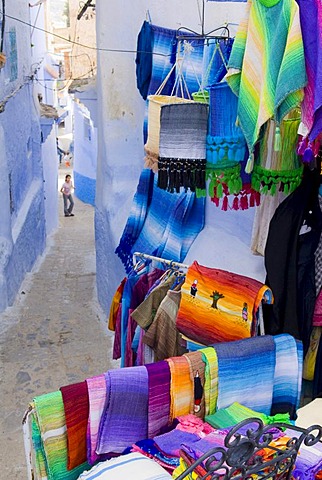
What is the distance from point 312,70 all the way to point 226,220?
2508 millimetres

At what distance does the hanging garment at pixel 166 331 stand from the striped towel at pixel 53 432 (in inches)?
38.9

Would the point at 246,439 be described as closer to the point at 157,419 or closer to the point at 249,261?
the point at 157,419

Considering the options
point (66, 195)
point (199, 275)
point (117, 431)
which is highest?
point (199, 275)

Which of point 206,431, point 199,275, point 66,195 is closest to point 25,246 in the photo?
point 66,195

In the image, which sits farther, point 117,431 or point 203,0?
point 203,0

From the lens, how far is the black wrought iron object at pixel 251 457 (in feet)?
5.57

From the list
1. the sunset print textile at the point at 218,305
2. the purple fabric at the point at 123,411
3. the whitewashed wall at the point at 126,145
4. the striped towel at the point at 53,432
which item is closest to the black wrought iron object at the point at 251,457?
the purple fabric at the point at 123,411

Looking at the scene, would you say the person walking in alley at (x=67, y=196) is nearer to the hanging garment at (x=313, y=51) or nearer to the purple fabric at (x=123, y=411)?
the purple fabric at (x=123, y=411)

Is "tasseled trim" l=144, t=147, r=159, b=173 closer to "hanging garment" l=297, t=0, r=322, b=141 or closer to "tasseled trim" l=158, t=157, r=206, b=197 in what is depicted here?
"tasseled trim" l=158, t=157, r=206, b=197

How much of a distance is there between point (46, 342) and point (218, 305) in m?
4.98

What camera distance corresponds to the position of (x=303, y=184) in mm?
2971

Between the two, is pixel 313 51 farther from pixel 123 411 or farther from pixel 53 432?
pixel 53 432

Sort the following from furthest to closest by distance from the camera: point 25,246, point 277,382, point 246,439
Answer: point 25,246, point 277,382, point 246,439

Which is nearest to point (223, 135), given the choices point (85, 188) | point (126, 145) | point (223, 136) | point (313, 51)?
point (223, 136)
